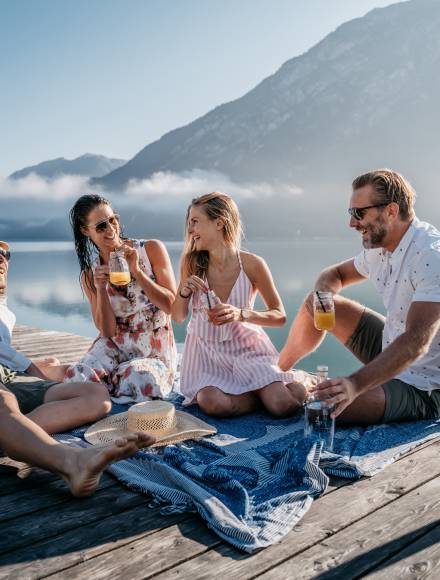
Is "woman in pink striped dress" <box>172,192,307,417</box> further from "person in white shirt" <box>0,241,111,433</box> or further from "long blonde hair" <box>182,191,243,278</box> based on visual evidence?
"person in white shirt" <box>0,241,111,433</box>

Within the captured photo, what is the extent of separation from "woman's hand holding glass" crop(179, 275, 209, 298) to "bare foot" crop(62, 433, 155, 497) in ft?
5.17

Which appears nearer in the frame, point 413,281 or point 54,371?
point 413,281

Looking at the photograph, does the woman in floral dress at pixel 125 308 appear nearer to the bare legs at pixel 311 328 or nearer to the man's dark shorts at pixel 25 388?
the man's dark shorts at pixel 25 388

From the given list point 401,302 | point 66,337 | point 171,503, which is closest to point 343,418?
point 401,302

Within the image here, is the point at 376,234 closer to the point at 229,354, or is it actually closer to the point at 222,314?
the point at 222,314

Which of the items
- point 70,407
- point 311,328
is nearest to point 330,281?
point 311,328

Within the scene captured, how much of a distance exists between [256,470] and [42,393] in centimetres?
143

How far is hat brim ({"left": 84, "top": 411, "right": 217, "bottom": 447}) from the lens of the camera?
3.13m

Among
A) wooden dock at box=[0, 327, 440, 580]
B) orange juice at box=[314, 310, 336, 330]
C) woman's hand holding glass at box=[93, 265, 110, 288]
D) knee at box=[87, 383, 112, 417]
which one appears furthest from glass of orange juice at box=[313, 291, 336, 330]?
woman's hand holding glass at box=[93, 265, 110, 288]

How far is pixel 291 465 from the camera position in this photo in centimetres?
269

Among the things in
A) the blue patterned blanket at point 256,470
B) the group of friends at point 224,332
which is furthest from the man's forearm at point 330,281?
the blue patterned blanket at point 256,470

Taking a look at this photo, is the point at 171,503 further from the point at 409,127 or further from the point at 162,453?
the point at 409,127

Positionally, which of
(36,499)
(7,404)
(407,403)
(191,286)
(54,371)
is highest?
(191,286)

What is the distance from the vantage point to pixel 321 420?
10.1 ft
